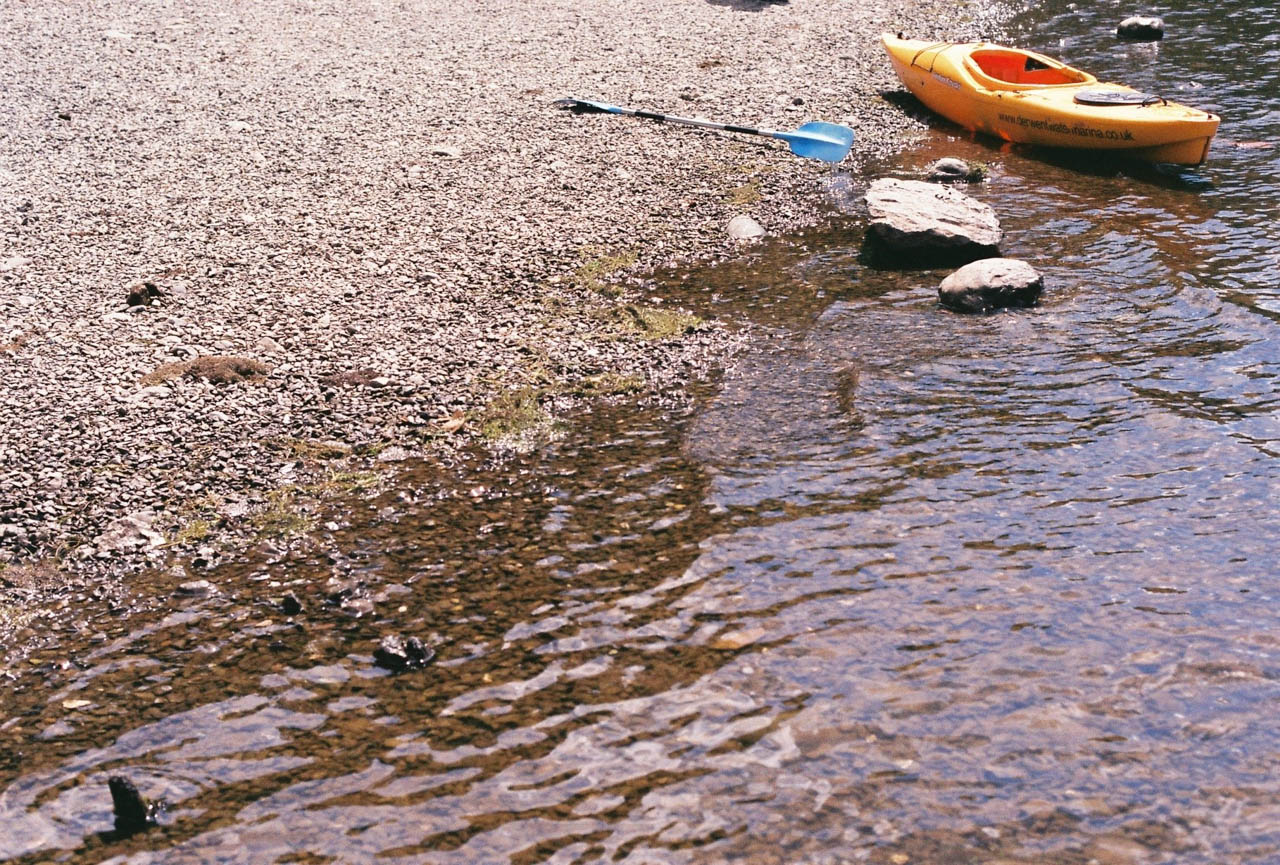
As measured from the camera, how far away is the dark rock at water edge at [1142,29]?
19.9 m

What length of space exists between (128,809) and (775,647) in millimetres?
3468

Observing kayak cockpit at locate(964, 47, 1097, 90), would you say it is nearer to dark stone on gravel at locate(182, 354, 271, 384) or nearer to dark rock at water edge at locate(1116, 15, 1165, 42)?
dark rock at water edge at locate(1116, 15, 1165, 42)

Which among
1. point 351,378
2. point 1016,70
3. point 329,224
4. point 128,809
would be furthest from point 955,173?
point 128,809

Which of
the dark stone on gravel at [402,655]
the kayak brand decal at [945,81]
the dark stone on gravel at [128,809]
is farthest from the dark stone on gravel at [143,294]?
the kayak brand decal at [945,81]

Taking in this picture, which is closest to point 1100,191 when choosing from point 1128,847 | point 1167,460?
point 1167,460

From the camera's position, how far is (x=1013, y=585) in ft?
21.8

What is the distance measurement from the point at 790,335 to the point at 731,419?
1719 mm

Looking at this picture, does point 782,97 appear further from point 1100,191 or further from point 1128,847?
point 1128,847

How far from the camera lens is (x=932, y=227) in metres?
11.5

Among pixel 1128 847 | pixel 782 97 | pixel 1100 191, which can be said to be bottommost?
pixel 1128 847

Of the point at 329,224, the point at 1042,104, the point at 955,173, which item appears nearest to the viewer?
the point at 329,224

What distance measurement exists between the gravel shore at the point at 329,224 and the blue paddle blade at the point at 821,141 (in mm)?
268

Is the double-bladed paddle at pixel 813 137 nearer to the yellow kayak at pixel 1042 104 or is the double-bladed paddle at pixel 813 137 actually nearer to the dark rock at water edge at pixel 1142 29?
the yellow kayak at pixel 1042 104

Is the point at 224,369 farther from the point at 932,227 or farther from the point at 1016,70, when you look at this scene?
the point at 1016,70
